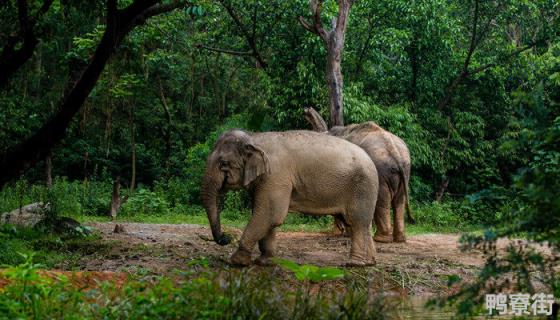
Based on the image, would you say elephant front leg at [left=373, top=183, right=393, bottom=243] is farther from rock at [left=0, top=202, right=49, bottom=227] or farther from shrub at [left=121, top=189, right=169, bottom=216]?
shrub at [left=121, top=189, right=169, bottom=216]

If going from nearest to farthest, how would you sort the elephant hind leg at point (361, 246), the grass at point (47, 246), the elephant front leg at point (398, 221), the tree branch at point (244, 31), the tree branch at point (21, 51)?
1. the grass at point (47, 246)
2. the elephant hind leg at point (361, 246)
3. the tree branch at point (21, 51)
4. the elephant front leg at point (398, 221)
5. the tree branch at point (244, 31)

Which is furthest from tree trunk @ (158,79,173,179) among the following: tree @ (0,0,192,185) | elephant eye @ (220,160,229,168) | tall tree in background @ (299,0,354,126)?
elephant eye @ (220,160,229,168)

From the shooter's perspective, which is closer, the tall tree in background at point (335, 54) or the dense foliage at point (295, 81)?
the tall tree in background at point (335, 54)

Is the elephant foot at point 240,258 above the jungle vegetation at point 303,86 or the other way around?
the other way around

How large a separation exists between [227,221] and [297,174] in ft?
26.7

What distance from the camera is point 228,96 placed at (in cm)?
2908

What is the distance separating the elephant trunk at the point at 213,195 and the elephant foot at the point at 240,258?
0.70 feet

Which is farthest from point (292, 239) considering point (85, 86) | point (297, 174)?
point (85, 86)

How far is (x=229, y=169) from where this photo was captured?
9.36 meters

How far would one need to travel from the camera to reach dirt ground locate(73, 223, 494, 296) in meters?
9.16

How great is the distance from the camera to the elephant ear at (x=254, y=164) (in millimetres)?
9289

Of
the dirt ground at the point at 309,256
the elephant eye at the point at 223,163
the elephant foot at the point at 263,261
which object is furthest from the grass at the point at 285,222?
the elephant eye at the point at 223,163

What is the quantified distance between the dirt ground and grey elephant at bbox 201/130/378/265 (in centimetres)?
51

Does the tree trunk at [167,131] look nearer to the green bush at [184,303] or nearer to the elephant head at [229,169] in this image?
the elephant head at [229,169]
